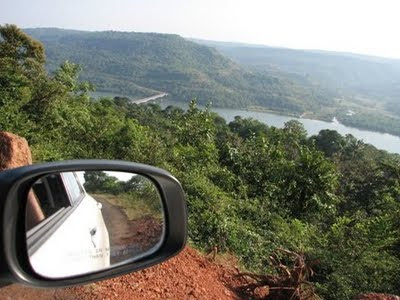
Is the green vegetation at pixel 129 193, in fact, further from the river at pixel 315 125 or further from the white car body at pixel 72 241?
the river at pixel 315 125

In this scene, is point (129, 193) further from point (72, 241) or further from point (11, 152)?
point (11, 152)

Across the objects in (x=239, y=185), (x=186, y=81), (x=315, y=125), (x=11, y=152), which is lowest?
(x=315, y=125)

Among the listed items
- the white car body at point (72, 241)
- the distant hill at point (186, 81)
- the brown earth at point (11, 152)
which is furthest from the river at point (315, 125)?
the white car body at point (72, 241)

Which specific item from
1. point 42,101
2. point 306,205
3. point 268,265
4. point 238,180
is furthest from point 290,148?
point 268,265

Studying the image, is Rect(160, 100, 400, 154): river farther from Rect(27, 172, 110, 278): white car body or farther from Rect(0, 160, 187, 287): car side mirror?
Rect(27, 172, 110, 278): white car body

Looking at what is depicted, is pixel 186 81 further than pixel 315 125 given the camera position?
Yes

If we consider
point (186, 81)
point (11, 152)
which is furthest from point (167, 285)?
point (186, 81)
